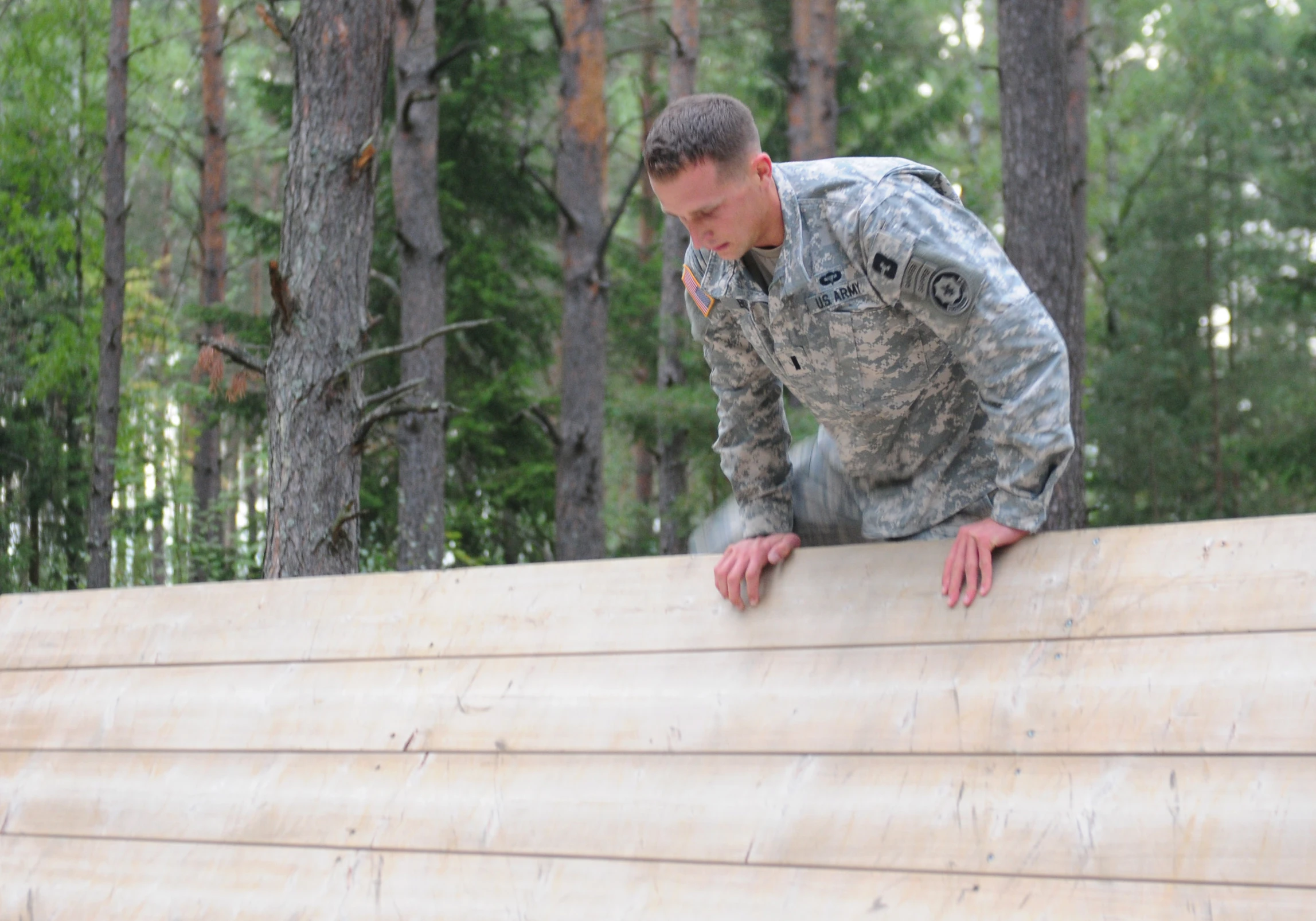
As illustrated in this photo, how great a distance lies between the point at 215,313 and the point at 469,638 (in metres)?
8.91

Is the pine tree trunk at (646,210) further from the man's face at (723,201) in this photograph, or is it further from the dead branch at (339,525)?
the man's face at (723,201)

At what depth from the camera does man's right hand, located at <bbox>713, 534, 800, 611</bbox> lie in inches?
82.5

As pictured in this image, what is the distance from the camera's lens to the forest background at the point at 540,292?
10836 millimetres

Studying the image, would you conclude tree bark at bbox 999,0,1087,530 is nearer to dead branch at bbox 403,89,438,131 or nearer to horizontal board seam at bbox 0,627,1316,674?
dead branch at bbox 403,89,438,131

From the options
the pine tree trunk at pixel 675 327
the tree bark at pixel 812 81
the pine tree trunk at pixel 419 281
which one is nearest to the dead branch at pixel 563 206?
the pine tree trunk at pixel 419 281

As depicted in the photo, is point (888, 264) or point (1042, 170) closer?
point (888, 264)

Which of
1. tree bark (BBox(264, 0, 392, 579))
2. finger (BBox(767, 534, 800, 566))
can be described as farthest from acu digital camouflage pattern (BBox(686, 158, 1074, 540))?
tree bark (BBox(264, 0, 392, 579))

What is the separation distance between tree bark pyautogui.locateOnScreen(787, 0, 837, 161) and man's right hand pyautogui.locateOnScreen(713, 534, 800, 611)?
365 inches

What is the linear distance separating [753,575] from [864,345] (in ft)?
1.56

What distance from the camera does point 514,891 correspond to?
189 cm

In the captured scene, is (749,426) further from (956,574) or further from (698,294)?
(956,574)

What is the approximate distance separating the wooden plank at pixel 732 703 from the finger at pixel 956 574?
0.09 m

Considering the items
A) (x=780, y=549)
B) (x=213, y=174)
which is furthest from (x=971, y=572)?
(x=213, y=174)

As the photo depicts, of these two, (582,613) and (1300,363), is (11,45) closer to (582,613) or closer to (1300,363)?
(582,613)
